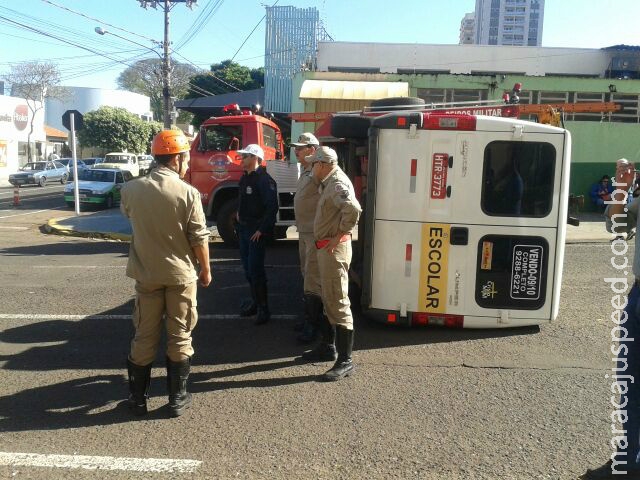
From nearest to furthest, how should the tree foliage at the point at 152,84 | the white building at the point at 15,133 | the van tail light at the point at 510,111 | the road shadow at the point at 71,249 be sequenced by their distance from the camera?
1. the van tail light at the point at 510,111
2. the road shadow at the point at 71,249
3. the white building at the point at 15,133
4. the tree foliage at the point at 152,84

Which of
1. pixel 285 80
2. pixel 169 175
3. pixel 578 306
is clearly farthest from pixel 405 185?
pixel 285 80

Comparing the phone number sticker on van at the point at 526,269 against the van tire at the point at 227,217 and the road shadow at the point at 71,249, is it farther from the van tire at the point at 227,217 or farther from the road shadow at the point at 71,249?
the road shadow at the point at 71,249

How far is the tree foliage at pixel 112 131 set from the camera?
5150 cm

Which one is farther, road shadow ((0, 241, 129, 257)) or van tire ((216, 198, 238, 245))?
van tire ((216, 198, 238, 245))

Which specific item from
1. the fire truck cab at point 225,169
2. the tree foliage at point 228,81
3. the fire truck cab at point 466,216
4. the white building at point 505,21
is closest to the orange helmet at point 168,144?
the fire truck cab at point 466,216

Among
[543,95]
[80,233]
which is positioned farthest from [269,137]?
[543,95]

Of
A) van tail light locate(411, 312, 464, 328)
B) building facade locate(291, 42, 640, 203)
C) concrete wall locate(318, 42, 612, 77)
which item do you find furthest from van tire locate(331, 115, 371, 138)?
concrete wall locate(318, 42, 612, 77)

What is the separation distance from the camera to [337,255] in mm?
4676

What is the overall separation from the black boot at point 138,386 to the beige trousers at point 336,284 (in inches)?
59.2

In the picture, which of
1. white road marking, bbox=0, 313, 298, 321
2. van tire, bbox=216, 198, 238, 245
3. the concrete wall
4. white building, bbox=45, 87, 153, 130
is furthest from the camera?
white building, bbox=45, 87, 153, 130

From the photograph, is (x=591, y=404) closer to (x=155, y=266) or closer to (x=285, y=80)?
(x=155, y=266)

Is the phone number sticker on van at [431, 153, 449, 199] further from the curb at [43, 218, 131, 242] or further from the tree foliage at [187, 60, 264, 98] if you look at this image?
the tree foliage at [187, 60, 264, 98]

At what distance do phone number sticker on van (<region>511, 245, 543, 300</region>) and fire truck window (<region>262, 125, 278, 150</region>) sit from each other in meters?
7.49

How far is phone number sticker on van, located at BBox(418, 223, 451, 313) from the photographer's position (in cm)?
561
